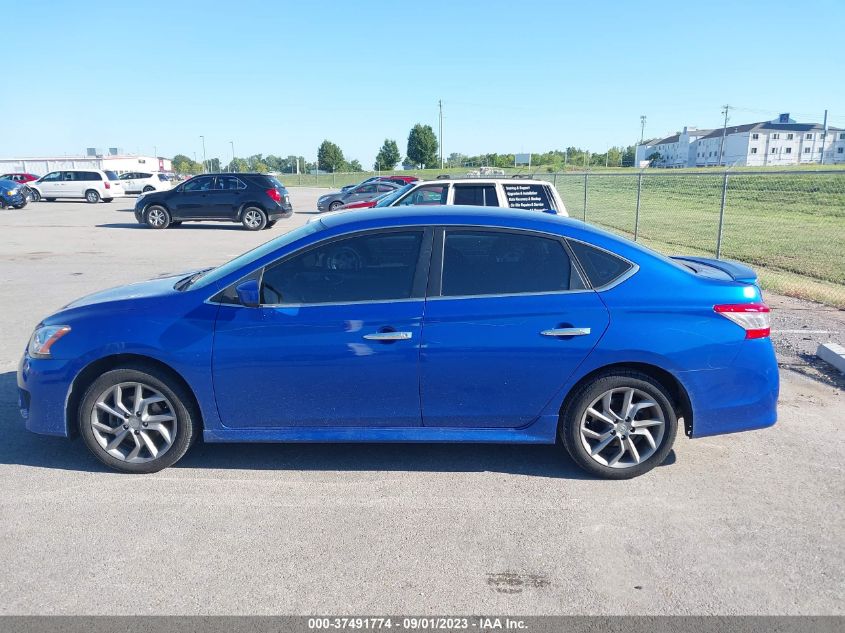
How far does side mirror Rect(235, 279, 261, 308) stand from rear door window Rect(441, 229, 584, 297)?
110cm

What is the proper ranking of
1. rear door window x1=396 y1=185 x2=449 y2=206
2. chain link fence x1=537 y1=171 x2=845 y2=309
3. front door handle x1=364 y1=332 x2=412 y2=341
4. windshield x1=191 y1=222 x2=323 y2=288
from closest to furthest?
front door handle x1=364 y1=332 x2=412 y2=341 < windshield x1=191 y1=222 x2=323 y2=288 < chain link fence x1=537 y1=171 x2=845 y2=309 < rear door window x1=396 y1=185 x2=449 y2=206

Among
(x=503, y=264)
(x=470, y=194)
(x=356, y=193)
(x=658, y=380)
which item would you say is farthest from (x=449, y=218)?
(x=356, y=193)

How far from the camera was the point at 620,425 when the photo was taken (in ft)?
13.3

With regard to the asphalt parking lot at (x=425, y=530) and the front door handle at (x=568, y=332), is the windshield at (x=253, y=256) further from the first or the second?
the front door handle at (x=568, y=332)

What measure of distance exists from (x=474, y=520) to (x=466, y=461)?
0.78m

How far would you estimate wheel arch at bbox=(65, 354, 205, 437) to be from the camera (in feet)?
13.4

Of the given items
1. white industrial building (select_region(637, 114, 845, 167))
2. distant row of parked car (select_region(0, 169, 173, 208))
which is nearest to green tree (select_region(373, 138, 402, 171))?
white industrial building (select_region(637, 114, 845, 167))

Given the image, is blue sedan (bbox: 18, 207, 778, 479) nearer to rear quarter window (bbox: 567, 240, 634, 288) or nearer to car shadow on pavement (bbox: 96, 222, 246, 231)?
rear quarter window (bbox: 567, 240, 634, 288)

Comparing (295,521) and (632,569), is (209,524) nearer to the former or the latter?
(295,521)

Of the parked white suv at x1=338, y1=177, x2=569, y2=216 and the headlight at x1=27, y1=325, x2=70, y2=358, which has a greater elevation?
the parked white suv at x1=338, y1=177, x2=569, y2=216

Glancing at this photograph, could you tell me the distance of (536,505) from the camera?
382 cm

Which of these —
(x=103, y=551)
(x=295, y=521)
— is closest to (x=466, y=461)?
(x=295, y=521)

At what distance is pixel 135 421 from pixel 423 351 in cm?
183

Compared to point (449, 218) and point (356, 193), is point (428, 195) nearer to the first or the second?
point (449, 218)
